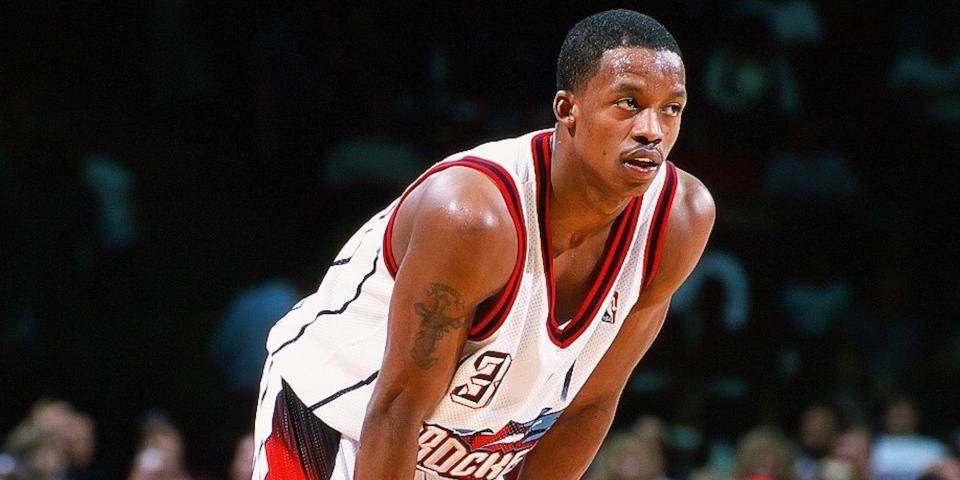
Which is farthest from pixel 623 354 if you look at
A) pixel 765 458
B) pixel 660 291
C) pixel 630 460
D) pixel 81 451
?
pixel 81 451

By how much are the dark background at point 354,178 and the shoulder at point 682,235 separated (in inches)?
144

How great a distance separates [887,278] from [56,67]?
12.9 ft

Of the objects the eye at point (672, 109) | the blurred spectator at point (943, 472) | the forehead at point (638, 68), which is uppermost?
the forehead at point (638, 68)

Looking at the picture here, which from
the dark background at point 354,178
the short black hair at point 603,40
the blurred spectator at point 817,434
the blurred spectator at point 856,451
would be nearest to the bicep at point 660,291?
the short black hair at point 603,40

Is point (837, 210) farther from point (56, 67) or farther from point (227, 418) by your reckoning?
point (56, 67)

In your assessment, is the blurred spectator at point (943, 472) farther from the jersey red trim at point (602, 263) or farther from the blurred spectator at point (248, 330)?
the jersey red trim at point (602, 263)

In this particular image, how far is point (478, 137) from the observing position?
693 cm

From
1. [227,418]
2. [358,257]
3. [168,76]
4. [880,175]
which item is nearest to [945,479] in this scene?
[880,175]

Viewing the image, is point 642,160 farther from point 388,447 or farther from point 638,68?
point 388,447

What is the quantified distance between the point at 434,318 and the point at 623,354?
661mm

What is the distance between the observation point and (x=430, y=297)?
2.55 metres

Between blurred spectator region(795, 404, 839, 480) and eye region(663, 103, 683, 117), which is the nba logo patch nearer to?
eye region(663, 103, 683, 117)

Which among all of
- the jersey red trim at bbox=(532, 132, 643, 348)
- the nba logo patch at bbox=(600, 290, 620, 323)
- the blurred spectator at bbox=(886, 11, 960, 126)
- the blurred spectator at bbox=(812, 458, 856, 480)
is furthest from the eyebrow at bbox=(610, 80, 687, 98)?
the blurred spectator at bbox=(886, 11, 960, 126)

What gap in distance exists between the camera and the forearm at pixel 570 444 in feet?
10.3
